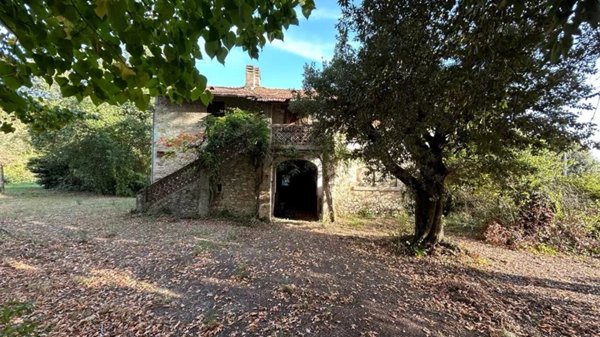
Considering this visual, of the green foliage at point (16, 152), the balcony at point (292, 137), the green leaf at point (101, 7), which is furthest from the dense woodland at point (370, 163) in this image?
the green foliage at point (16, 152)

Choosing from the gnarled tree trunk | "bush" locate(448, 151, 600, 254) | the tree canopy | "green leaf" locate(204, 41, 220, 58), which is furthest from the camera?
"bush" locate(448, 151, 600, 254)

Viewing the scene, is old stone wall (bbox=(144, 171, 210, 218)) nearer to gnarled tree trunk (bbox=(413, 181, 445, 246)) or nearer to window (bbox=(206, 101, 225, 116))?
window (bbox=(206, 101, 225, 116))

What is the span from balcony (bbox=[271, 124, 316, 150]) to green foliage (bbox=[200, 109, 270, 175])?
1.66 feet

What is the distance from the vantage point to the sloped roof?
14.6 metres

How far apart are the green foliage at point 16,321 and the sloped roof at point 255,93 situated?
36.5 feet

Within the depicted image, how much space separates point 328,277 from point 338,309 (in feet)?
4.78

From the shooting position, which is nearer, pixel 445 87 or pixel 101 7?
pixel 101 7

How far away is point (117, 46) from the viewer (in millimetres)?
1939

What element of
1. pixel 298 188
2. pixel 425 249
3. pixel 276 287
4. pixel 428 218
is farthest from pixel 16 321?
pixel 298 188

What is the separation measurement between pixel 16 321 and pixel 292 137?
31.7 feet

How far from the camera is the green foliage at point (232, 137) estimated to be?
39.1 ft

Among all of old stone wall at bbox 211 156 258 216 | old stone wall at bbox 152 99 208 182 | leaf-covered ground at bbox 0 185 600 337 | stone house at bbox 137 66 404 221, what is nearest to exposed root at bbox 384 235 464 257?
leaf-covered ground at bbox 0 185 600 337

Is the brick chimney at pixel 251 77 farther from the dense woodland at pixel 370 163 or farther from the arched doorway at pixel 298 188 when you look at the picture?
the dense woodland at pixel 370 163

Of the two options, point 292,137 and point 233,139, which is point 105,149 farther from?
point 292,137
